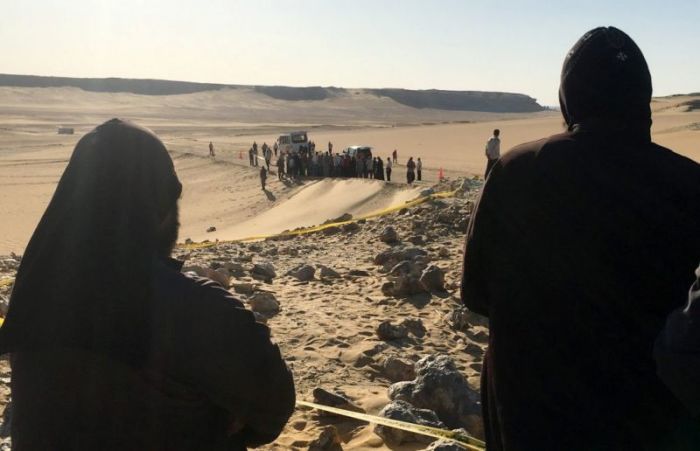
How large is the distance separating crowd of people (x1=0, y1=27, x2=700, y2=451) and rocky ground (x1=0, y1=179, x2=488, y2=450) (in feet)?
5.60

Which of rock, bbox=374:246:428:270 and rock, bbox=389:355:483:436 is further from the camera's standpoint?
rock, bbox=374:246:428:270

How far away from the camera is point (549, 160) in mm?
1871

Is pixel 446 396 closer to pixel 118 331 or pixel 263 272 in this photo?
pixel 118 331

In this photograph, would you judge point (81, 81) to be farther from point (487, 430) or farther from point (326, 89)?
point (487, 430)

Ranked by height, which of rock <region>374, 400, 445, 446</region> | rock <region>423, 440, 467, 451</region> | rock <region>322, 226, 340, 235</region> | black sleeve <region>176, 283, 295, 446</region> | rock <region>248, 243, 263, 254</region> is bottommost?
rock <region>248, 243, 263, 254</region>

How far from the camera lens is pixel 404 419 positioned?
3.93 metres

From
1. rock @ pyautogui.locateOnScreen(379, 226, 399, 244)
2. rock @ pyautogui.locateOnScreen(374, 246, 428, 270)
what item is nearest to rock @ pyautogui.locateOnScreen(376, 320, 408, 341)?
rock @ pyautogui.locateOnScreen(374, 246, 428, 270)

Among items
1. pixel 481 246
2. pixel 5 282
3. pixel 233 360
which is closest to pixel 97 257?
pixel 233 360

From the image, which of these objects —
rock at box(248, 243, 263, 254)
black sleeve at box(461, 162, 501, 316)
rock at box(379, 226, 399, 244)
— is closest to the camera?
black sleeve at box(461, 162, 501, 316)

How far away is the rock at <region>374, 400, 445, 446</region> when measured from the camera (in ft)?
12.5

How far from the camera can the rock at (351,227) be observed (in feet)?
40.9

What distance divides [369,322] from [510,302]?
4661mm

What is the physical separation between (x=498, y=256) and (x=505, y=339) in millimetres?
234

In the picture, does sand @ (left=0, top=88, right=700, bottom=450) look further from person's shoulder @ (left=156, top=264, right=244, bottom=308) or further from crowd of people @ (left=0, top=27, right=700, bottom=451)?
person's shoulder @ (left=156, top=264, right=244, bottom=308)
